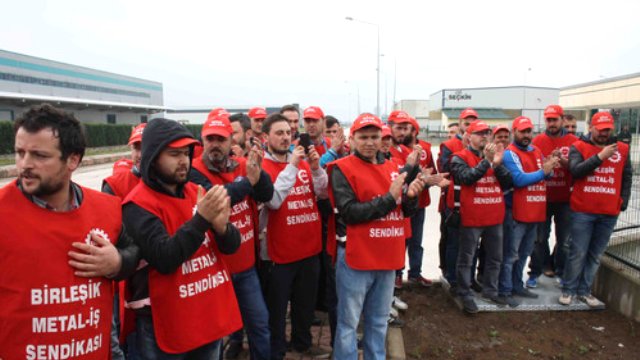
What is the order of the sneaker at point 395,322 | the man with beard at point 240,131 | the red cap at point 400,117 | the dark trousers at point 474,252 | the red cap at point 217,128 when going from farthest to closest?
the red cap at point 400,117
the man with beard at point 240,131
the dark trousers at point 474,252
the sneaker at point 395,322
the red cap at point 217,128

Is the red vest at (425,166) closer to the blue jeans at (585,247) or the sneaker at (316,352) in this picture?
the blue jeans at (585,247)

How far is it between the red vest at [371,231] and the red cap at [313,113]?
6.16 feet

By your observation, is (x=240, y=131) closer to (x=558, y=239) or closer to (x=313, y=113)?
(x=313, y=113)

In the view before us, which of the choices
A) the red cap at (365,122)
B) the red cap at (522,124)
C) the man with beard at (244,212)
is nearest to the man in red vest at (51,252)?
the man with beard at (244,212)

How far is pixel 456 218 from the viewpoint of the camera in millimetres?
4430

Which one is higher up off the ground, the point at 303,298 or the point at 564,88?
the point at 564,88

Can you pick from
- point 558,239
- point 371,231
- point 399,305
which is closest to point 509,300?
point 399,305

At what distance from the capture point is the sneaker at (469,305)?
449 centimetres

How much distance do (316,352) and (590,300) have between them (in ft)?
10.9

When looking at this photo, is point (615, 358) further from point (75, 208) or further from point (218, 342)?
point (75, 208)

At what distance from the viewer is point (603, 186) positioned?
4.54 m

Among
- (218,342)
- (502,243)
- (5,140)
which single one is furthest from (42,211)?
(5,140)

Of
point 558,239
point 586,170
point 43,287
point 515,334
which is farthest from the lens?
point 558,239

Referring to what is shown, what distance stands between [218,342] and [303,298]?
1270mm
